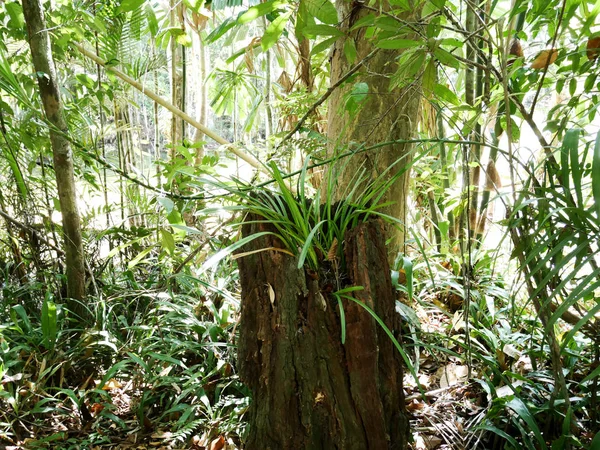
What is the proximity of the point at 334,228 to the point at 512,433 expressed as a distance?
0.77 meters

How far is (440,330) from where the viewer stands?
6.24 feet

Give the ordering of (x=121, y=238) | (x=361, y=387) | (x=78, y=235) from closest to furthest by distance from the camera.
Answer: (x=361, y=387) → (x=78, y=235) → (x=121, y=238)

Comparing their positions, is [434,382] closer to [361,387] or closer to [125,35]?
[361,387]

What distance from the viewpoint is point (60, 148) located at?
1.72 metres

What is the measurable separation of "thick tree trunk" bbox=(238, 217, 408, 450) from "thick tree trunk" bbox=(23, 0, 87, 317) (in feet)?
3.28

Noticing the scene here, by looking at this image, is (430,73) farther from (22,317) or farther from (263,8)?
(22,317)

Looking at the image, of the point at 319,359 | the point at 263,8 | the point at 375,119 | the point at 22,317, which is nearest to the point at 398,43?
the point at 263,8

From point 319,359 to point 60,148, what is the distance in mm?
1295

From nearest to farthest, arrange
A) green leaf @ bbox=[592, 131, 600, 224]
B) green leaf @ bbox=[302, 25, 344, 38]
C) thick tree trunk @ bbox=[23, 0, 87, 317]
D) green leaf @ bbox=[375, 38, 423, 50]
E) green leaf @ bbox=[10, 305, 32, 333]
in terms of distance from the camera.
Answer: green leaf @ bbox=[592, 131, 600, 224], green leaf @ bbox=[375, 38, 423, 50], green leaf @ bbox=[302, 25, 344, 38], thick tree trunk @ bbox=[23, 0, 87, 317], green leaf @ bbox=[10, 305, 32, 333]

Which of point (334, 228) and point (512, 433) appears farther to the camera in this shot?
point (512, 433)

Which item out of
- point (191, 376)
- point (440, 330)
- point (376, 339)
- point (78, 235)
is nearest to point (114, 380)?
point (191, 376)

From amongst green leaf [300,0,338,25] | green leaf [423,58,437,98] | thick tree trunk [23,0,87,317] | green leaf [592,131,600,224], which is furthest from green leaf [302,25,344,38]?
thick tree trunk [23,0,87,317]

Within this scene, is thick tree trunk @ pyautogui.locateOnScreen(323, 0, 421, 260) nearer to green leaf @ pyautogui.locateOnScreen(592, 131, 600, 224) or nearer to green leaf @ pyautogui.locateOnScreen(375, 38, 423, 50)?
green leaf @ pyautogui.locateOnScreen(375, 38, 423, 50)

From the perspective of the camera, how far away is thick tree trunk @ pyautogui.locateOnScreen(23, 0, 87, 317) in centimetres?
163
